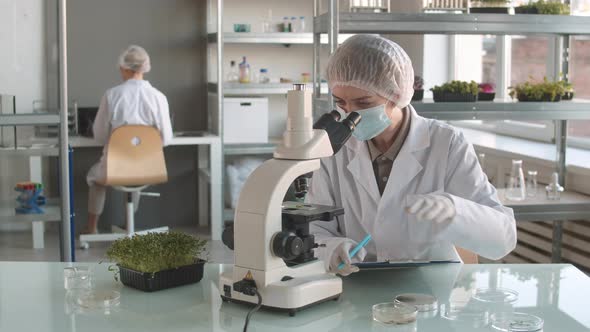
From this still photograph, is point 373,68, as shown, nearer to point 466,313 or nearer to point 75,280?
point 466,313

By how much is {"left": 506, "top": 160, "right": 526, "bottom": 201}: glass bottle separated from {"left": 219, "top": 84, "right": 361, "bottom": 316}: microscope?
265 cm

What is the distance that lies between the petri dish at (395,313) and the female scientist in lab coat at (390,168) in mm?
490

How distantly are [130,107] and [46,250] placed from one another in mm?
1061

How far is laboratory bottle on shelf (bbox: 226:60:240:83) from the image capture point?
583 centimetres

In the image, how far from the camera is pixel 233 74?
19.4ft

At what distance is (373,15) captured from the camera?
12.6 ft

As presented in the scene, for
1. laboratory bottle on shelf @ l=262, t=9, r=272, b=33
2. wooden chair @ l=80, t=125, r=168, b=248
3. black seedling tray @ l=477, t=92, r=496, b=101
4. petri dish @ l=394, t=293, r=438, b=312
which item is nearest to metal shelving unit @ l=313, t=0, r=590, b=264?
black seedling tray @ l=477, t=92, r=496, b=101

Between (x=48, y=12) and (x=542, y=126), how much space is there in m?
3.12

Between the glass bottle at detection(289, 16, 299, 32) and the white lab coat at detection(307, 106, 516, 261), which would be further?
the glass bottle at detection(289, 16, 299, 32)

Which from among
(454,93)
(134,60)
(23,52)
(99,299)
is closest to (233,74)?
(134,60)

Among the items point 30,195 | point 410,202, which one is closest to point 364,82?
point 410,202

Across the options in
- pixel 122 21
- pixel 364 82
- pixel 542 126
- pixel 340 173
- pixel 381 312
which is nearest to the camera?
pixel 381 312

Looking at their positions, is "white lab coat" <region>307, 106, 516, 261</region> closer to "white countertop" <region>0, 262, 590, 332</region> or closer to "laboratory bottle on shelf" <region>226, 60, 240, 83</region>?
"white countertop" <region>0, 262, 590, 332</region>

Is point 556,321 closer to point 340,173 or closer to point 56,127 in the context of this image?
point 340,173
